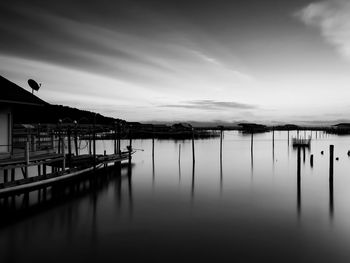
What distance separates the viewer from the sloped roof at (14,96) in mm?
12328

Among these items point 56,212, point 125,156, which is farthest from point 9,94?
point 125,156

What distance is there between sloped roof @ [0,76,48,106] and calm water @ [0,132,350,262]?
5.35 m

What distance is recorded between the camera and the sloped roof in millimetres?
12328

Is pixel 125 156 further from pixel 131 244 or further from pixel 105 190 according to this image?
pixel 131 244

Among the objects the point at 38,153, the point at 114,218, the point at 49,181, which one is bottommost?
the point at 114,218

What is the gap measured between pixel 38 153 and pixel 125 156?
1283 centimetres

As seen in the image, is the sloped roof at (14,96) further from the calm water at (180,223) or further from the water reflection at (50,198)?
the calm water at (180,223)

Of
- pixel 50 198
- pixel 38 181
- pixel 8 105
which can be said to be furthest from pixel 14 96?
pixel 50 198

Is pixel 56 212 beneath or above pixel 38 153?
beneath

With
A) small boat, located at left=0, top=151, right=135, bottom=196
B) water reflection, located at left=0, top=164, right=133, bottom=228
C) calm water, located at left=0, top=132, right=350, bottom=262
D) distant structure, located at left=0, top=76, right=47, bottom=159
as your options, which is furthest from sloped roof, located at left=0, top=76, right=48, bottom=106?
calm water, located at left=0, top=132, right=350, bottom=262

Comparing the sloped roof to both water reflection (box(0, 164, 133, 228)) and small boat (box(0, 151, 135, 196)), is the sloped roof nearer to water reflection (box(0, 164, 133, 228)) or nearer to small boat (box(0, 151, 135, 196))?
small boat (box(0, 151, 135, 196))

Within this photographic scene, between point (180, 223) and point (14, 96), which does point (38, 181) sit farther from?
point (180, 223)

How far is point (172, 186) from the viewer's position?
66.1 ft

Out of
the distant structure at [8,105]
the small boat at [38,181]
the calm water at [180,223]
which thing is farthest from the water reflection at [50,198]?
the distant structure at [8,105]
